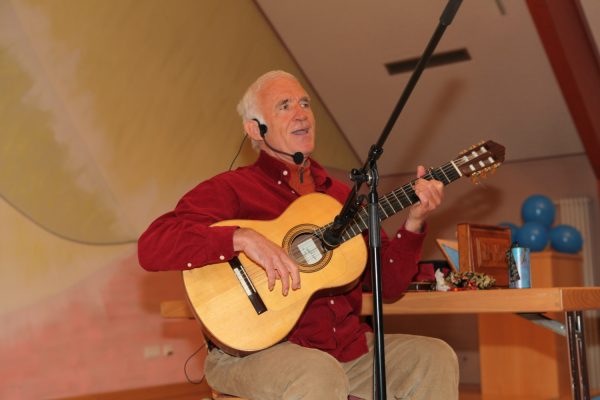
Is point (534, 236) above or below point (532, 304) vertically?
above

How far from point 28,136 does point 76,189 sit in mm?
415

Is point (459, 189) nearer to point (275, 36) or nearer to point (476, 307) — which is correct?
point (275, 36)

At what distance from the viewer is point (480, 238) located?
2.84 metres

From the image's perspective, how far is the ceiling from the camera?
5.45 metres

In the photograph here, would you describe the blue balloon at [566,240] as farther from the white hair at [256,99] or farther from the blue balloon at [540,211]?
the white hair at [256,99]

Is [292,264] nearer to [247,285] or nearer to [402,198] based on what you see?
[247,285]

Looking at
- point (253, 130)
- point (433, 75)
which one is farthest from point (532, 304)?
point (433, 75)

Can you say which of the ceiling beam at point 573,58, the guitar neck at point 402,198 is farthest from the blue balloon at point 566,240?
the guitar neck at point 402,198

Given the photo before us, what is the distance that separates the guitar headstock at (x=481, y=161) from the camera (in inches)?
87.4

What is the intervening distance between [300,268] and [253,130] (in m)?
0.67

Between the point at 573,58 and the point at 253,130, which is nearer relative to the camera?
the point at 253,130

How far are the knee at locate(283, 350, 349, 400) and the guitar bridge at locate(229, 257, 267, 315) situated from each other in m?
0.22

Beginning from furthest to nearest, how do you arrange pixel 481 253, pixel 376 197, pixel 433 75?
pixel 433 75, pixel 481 253, pixel 376 197

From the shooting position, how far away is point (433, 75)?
19.5ft
